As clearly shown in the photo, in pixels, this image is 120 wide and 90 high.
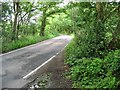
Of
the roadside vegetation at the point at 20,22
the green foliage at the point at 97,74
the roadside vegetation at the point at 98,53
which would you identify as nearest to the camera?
the green foliage at the point at 97,74

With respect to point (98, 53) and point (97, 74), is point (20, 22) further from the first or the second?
point (97, 74)

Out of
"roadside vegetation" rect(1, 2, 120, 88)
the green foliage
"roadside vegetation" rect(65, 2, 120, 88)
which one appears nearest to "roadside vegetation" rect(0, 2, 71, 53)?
"roadside vegetation" rect(1, 2, 120, 88)

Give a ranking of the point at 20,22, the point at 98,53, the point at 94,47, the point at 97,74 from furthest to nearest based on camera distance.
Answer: the point at 20,22 → the point at 94,47 → the point at 98,53 → the point at 97,74

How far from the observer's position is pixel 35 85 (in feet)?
32.1

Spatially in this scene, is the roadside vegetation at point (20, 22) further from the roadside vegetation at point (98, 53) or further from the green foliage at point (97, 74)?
the green foliage at point (97, 74)

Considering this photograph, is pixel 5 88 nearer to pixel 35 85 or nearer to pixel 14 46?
pixel 35 85

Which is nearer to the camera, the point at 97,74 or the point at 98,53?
the point at 97,74

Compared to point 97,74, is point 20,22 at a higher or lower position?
higher

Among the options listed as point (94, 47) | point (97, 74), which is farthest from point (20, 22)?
point (97, 74)

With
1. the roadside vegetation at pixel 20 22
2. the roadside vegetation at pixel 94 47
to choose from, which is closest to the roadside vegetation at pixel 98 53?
the roadside vegetation at pixel 94 47

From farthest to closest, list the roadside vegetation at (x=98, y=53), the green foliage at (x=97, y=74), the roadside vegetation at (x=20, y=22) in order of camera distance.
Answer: the roadside vegetation at (x=20, y=22), the roadside vegetation at (x=98, y=53), the green foliage at (x=97, y=74)

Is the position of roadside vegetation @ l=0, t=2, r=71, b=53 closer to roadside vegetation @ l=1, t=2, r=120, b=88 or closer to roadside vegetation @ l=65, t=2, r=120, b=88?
roadside vegetation @ l=1, t=2, r=120, b=88

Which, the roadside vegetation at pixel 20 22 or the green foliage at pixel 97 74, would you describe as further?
the roadside vegetation at pixel 20 22

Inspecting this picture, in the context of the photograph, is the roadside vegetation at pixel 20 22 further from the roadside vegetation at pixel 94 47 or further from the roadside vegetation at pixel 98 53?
the roadside vegetation at pixel 98 53
